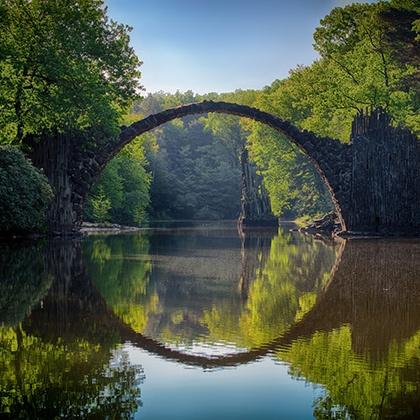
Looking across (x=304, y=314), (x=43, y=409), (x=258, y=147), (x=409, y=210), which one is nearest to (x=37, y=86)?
(x=409, y=210)

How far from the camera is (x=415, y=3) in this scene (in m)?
36.5

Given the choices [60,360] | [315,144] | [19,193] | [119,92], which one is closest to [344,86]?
[315,144]

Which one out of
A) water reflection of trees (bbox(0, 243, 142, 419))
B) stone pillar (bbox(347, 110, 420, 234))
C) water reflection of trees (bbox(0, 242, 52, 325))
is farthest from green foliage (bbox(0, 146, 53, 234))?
stone pillar (bbox(347, 110, 420, 234))

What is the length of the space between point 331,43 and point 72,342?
135ft

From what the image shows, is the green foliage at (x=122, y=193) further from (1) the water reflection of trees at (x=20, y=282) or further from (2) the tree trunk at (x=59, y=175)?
(1) the water reflection of trees at (x=20, y=282)

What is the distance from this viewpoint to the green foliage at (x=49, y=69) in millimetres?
24359

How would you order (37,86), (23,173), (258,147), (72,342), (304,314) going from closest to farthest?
(72,342) < (304,314) < (23,173) < (37,86) < (258,147)

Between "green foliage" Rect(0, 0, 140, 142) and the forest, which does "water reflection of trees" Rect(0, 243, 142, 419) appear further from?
"green foliage" Rect(0, 0, 140, 142)

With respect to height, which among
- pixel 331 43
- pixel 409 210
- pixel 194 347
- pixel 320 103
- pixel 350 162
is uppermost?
pixel 331 43

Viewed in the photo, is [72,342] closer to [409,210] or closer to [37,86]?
[37,86]

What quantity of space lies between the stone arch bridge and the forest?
105 cm

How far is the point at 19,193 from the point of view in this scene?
22.9 metres

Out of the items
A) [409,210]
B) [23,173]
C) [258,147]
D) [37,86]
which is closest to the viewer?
[23,173]

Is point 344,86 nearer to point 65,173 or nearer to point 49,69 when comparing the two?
point 65,173
